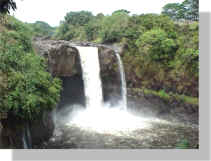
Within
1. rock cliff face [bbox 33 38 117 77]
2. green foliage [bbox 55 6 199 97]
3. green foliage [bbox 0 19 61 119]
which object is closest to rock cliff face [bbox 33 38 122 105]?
rock cliff face [bbox 33 38 117 77]

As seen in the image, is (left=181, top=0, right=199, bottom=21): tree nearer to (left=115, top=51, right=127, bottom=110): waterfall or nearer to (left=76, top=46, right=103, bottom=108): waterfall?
(left=115, top=51, right=127, bottom=110): waterfall

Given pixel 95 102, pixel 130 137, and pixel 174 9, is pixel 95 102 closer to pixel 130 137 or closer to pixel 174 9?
pixel 130 137

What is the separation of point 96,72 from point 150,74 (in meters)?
2.89

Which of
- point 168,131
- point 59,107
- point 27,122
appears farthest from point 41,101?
point 59,107

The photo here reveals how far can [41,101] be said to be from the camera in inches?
217

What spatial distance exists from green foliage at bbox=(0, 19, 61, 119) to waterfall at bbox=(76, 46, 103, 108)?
5090mm

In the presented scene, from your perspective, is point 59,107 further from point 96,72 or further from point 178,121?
point 178,121

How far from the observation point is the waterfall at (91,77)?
11.3 meters

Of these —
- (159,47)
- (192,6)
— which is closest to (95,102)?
(159,47)

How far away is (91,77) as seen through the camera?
→ 11508 mm

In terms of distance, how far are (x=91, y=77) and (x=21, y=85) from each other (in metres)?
6.56

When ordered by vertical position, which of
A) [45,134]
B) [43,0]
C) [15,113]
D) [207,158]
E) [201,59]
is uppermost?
[43,0]

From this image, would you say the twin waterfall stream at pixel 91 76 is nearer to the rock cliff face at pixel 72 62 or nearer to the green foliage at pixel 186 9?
the rock cliff face at pixel 72 62

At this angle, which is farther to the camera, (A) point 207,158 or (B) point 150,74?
(B) point 150,74
